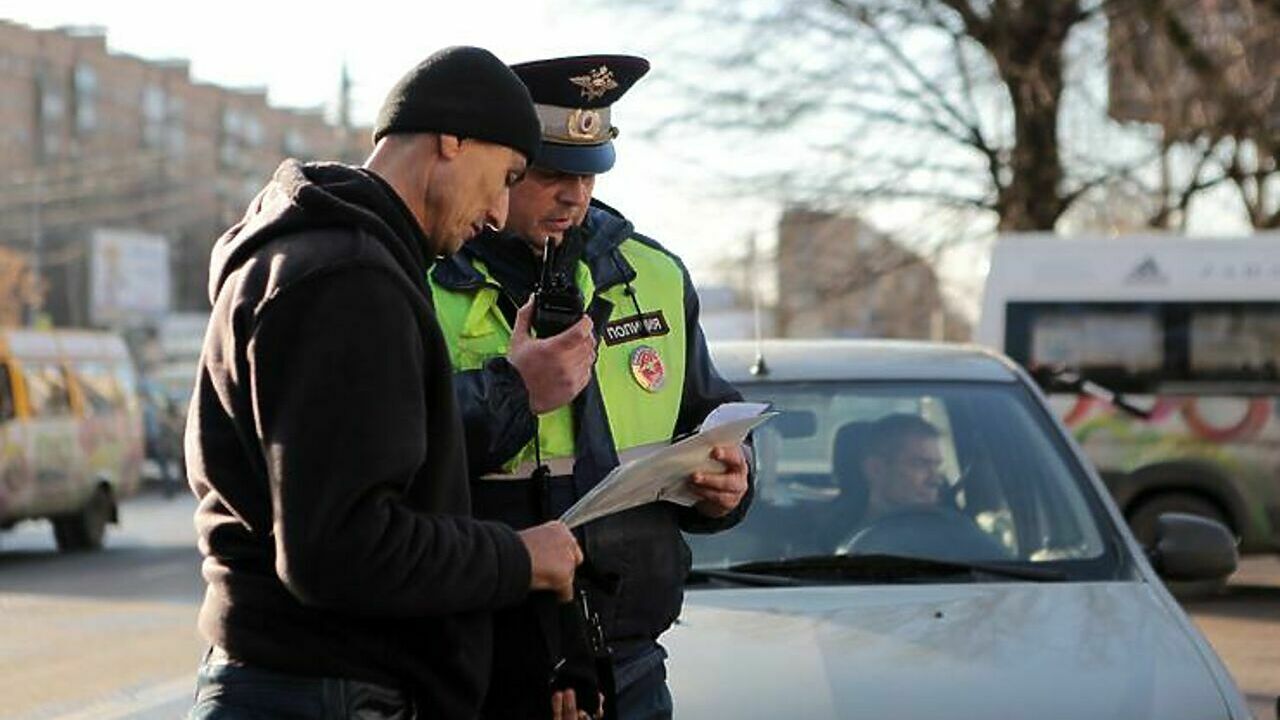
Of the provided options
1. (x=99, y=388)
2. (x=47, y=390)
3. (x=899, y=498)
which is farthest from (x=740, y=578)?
(x=99, y=388)

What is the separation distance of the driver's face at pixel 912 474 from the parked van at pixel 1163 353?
9367mm

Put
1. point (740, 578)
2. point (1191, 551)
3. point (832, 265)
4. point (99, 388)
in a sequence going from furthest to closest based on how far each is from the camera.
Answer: point (832, 265)
point (99, 388)
point (1191, 551)
point (740, 578)

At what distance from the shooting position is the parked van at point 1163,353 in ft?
47.6

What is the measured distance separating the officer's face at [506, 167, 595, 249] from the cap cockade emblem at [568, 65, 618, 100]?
0.14 metres

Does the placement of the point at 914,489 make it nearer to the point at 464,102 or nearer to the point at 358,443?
the point at 464,102

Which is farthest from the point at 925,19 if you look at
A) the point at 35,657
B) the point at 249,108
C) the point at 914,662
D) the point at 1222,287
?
the point at 249,108

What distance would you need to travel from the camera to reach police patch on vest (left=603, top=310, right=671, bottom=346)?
3453mm

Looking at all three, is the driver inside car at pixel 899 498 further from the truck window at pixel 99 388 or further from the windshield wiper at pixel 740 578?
the truck window at pixel 99 388

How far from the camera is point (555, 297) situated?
10.8ft

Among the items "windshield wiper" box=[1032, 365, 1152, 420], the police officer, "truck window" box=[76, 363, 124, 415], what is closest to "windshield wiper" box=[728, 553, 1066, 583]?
the police officer

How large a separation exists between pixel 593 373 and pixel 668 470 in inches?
12.7

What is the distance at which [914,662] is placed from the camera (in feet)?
13.2

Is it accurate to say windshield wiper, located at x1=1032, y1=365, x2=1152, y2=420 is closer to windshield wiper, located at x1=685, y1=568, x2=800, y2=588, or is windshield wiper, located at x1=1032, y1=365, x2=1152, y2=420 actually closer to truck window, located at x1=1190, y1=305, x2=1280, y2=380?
truck window, located at x1=1190, y1=305, x2=1280, y2=380

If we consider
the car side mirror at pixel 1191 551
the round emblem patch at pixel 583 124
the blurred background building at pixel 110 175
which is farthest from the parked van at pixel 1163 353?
the blurred background building at pixel 110 175
